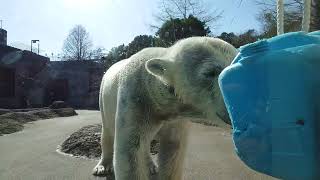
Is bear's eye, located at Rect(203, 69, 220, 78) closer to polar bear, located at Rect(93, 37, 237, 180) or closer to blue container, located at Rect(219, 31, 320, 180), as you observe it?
polar bear, located at Rect(93, 37, 237, 180)

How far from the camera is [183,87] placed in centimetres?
304

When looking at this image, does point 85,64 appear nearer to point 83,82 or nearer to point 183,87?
point 83,82

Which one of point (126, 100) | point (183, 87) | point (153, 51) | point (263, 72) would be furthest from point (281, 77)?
point (153, 51)

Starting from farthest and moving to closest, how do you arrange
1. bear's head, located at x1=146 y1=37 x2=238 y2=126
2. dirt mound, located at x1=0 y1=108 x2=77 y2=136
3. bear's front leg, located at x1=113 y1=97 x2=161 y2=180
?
1. dirt mound, located at x1=0 y1=108 x2=77 y2=136
2. bear's front leg, located at x1=113 y1=97 x2=161 y2=180
3. bear's head, located at x1=146 y1=37 x2=238 y2=126

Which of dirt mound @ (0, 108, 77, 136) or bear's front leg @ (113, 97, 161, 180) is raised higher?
bear's front leg @ (113, 97, 161, 180)

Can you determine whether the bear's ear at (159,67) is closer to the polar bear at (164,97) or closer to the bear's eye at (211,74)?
the polar bear at (164,97)

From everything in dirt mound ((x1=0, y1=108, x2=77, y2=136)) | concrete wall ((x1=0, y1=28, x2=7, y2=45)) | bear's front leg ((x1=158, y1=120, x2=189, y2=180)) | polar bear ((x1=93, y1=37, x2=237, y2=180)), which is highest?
concrete wall ((x1=0, y1=28, x2=7, y2=45))

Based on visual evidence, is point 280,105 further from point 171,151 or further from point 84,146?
point 84,146

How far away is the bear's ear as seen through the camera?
3094 millimetres

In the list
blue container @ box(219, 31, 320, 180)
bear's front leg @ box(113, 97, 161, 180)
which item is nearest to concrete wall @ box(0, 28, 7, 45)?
bear's front leg @ box(113, 97, 161, 180)

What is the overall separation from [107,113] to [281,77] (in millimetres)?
3184

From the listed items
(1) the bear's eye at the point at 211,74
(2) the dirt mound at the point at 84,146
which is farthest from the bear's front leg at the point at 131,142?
(2) the dirt mound at the point at 84,146

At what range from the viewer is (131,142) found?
3309mm

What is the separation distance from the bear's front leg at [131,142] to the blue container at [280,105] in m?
1.90
